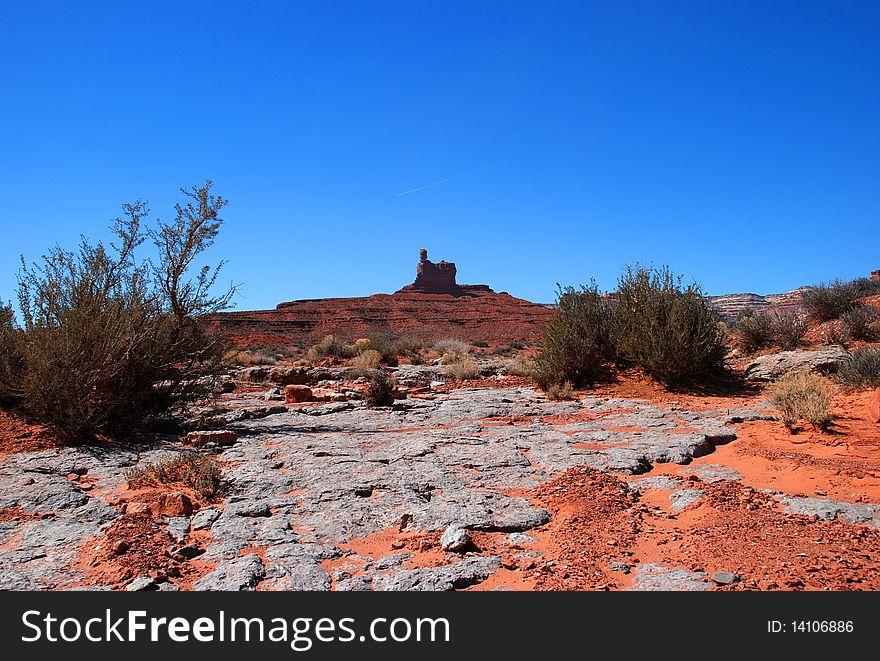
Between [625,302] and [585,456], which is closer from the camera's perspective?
[585,456]

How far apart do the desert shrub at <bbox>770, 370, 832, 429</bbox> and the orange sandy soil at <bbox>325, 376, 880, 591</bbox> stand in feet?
2.17

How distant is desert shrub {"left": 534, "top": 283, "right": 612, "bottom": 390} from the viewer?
12.2 m

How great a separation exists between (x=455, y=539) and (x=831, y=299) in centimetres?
1716

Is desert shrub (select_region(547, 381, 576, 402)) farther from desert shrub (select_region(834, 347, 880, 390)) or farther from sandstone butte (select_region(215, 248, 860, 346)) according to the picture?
sandstone butte (select_region(215, 248, 860, 346))

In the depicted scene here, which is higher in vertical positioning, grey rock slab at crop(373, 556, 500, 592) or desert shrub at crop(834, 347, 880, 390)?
desert shrub at crop(834, 347, 880, 390)

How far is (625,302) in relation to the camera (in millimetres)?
12711

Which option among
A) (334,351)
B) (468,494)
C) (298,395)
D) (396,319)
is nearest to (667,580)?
(468,494)

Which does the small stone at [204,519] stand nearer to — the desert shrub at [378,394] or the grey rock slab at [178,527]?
the grey rock slab at [178,527]

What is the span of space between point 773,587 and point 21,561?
435cm

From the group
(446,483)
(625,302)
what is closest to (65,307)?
(446,483)

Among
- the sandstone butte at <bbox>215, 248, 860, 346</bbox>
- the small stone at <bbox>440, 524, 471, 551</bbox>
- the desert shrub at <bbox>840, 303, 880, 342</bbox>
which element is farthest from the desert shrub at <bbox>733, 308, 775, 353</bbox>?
the sandstone butte at <bbox>215, 248, 860, 346</bbox>

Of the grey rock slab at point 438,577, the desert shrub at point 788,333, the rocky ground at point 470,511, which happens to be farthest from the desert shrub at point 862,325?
the grey rock slab at point 438,577
